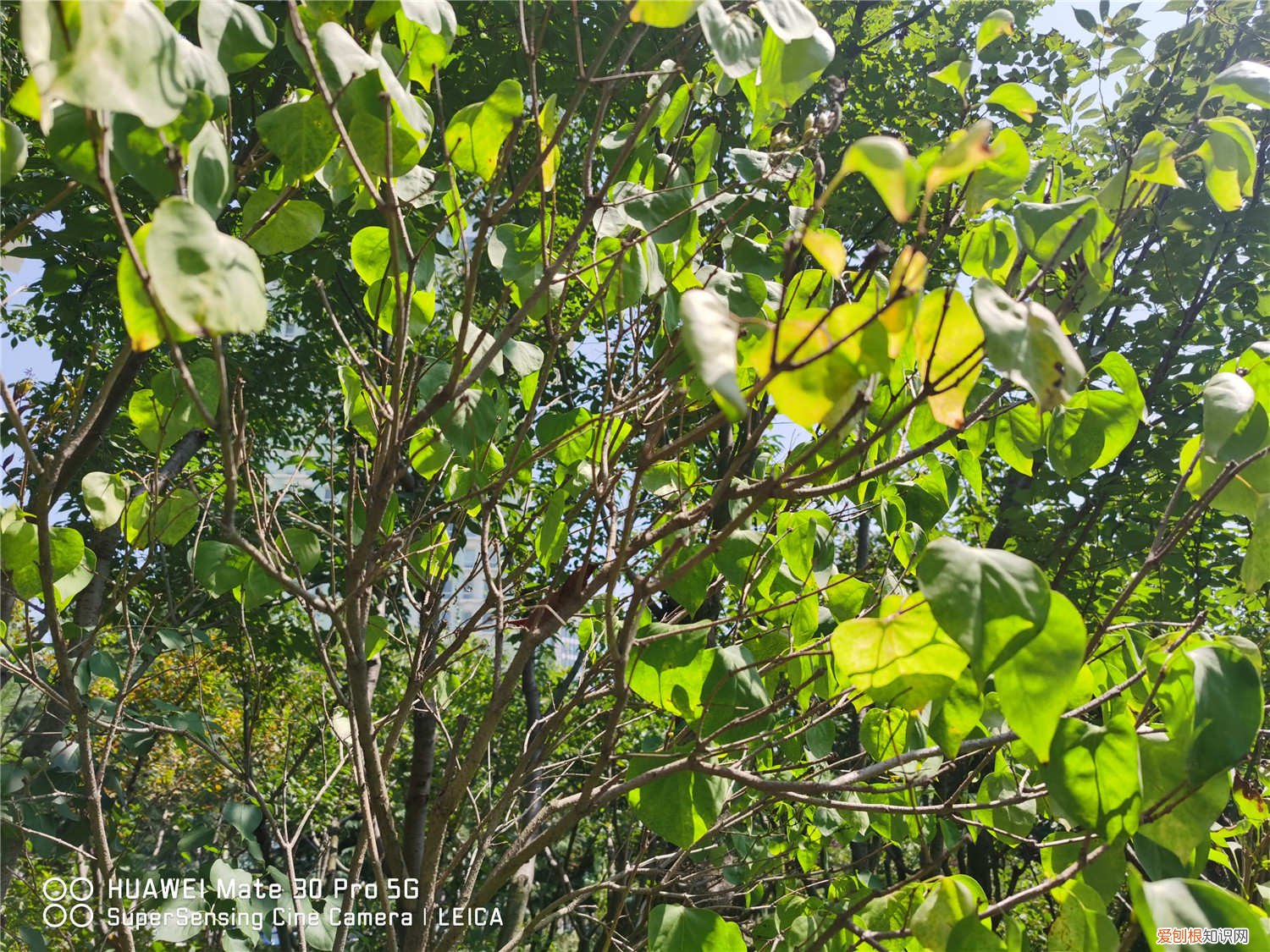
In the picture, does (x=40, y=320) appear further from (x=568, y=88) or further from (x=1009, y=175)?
(x=1009, y=175)

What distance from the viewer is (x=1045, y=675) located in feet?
2.33

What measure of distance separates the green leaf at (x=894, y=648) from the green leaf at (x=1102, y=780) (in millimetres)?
124

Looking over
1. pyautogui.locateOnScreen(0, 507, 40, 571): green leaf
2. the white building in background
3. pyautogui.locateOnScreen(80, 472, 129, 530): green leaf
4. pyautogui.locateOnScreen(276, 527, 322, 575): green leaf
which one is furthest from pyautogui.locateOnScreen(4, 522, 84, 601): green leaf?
the white building in background

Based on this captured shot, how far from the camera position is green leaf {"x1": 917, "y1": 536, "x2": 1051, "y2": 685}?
0.68 m

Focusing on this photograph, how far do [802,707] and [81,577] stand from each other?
118cm

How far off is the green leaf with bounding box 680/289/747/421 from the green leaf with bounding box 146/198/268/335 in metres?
0.29

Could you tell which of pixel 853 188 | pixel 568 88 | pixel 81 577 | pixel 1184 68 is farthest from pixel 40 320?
pixel 1184 68

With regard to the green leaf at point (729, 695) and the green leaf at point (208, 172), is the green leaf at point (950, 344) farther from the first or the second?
the green leaf at point (208, 172)

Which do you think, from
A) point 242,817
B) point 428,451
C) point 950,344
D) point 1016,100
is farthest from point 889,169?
point 242,817

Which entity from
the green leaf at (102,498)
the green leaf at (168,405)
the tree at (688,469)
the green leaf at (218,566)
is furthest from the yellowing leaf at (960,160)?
the green leaf at (102,498)

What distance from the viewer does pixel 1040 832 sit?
21.7ft

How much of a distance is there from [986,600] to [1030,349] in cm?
19

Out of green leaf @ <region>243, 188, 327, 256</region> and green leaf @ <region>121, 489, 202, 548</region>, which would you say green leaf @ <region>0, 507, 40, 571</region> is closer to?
green leaf @ <region>121, 489, 202, 548</region>

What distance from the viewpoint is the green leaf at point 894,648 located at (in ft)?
2.72
